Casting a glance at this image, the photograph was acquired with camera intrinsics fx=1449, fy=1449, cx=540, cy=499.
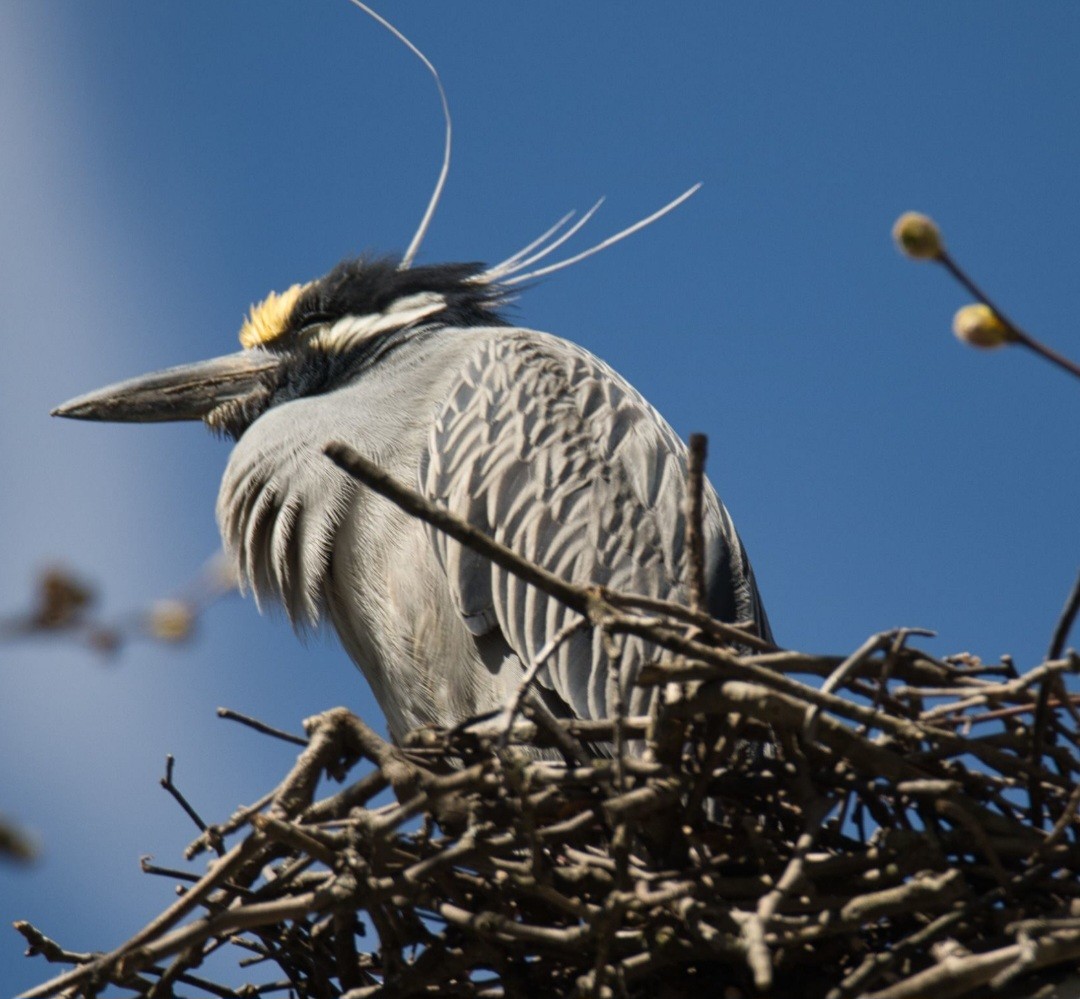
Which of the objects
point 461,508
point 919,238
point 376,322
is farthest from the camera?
point 376,322

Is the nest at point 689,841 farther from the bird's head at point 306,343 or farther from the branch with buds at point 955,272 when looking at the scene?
the bird's head at point 306,343

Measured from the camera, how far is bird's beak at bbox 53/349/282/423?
3.97 m

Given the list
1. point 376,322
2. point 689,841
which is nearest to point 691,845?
point 689,841

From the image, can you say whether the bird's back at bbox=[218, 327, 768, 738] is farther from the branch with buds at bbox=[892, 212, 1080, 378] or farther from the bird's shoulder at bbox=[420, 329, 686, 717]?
the branch with buds at bbox=[892, 212, 1080, 378]

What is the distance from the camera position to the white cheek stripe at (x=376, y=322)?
3988 mm

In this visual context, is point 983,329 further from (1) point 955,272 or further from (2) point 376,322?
(2) point 376,322

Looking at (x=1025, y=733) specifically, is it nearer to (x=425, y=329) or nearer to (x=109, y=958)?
(x=109, y=958)

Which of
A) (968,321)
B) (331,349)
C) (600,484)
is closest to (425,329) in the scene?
(331,349)

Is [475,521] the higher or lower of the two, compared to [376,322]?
lower

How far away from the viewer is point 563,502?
10.5 ft

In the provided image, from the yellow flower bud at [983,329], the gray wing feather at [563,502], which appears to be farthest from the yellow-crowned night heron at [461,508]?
the yellow flower bud at [983,329]

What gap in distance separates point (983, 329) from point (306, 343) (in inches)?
124

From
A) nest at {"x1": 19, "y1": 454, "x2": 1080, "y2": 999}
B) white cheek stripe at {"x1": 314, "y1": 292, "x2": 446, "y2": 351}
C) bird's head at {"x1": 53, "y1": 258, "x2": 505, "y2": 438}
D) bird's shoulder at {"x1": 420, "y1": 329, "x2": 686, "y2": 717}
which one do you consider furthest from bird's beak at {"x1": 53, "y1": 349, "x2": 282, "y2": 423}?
nest at {"x1": 19, "y1": 454, "x2": 1080, "y2": 999}

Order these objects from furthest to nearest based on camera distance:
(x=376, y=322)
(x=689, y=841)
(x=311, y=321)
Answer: (x=311, y=321) < (x=376, y=322) < (x=689, y=841)
